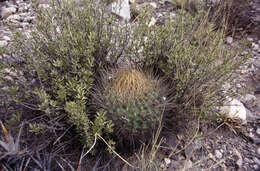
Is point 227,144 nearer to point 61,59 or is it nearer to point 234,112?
point 234,112

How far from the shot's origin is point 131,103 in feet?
4.95

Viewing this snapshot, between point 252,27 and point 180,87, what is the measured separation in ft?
7.24

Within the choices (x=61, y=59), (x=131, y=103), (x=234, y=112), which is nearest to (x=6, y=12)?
(x=61, y=59)

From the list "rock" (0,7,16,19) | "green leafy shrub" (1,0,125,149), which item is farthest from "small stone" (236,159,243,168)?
"rock" (0,7,16,19)

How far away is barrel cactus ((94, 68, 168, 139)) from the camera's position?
1522 mm

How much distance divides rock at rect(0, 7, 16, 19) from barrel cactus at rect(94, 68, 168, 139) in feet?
8.06

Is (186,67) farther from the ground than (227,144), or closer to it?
farther from the ground

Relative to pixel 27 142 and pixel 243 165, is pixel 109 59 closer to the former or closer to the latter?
pixel 27 142

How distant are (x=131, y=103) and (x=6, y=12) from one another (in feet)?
9.10

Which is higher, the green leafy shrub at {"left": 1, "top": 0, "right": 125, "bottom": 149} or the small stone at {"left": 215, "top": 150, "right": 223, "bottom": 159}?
the green leafy shrub at {"left": 1, "top": 0, "right": 125, "bottom": 149}

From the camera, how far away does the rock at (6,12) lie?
10.5 ft

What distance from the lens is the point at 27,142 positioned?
1.72 m

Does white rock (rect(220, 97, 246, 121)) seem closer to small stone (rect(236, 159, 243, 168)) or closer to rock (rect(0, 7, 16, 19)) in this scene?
small stone (rect(236, 159, 243, 168))

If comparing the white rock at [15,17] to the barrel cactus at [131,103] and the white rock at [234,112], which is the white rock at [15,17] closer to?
the barrel cactus at [131,103]
